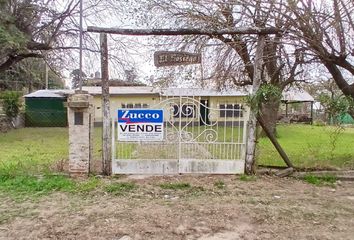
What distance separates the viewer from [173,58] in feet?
24.1

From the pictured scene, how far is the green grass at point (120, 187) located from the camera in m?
5.91

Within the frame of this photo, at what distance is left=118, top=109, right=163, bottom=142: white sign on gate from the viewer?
6984 millimetres

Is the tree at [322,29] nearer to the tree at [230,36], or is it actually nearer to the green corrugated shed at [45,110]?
the tree at [230,36]

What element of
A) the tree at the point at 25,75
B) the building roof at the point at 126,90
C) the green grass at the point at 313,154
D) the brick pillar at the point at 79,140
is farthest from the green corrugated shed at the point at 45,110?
the brick pillar at the point at 79,140

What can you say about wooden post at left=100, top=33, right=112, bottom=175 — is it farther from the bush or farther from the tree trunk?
the bush

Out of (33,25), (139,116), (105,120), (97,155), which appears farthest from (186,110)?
(33,25)

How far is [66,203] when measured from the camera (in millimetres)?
5289

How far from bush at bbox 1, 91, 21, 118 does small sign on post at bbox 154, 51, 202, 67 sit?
746 inches

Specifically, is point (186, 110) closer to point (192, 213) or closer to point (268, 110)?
point (192, 213)

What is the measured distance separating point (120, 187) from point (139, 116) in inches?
61.0

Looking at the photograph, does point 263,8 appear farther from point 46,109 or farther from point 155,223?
point 46,109

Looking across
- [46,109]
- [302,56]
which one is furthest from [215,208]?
[46,109]

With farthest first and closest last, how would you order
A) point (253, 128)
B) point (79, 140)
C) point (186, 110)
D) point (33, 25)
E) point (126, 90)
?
point (126, 90) → point (33, 25) → point (186, 110) → point (253, 128) → point (79, 140)

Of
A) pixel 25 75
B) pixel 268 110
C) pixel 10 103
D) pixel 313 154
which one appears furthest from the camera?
pixel 25 75
